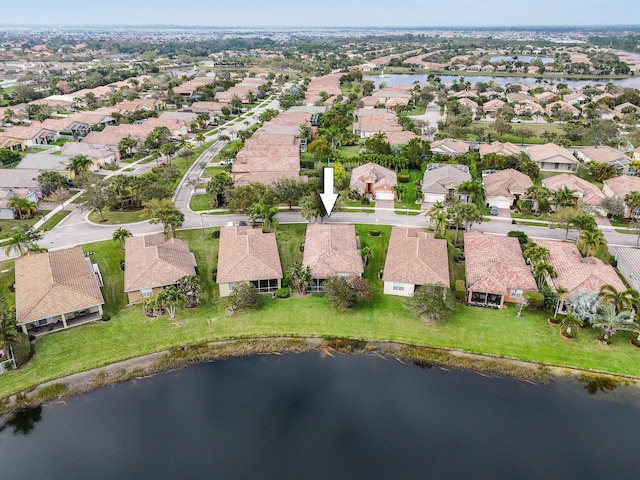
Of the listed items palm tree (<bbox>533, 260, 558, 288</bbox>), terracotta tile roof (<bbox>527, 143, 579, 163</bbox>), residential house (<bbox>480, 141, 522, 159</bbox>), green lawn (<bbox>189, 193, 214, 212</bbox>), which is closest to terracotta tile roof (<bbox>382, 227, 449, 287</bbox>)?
palm tree (<bbox>533, 260, 558, 288</bbox>)

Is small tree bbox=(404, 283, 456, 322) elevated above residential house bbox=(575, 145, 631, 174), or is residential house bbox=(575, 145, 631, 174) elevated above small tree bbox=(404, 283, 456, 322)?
residential house bbox=(575, 145, 631, 174)

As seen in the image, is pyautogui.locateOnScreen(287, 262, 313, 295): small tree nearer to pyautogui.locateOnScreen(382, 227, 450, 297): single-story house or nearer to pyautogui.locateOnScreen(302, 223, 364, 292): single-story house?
pyautogui.locateOnScreen(302, 223, 364, 292): single-story house

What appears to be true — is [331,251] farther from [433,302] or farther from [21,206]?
[21,206]

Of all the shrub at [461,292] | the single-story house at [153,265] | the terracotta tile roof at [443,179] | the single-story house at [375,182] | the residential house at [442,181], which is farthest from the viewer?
the single-story house at [375,182]

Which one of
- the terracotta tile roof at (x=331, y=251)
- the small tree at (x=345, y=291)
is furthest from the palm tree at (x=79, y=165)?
the small tree at (x=345, y=291)

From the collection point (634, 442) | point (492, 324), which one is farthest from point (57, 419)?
point (634, 442)

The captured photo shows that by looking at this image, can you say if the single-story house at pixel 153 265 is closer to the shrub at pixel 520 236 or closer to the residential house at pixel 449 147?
the shrub at pixel 520 236
